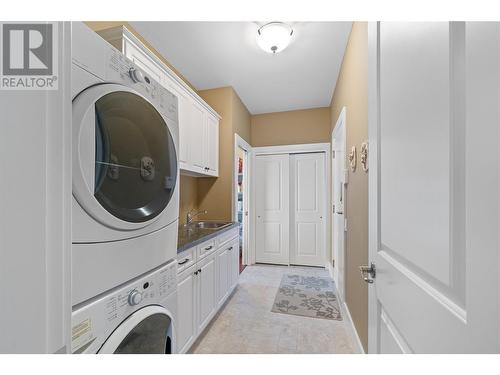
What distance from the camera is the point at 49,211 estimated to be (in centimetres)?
38

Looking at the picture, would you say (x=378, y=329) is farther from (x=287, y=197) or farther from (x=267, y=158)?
(x=267, y=158)

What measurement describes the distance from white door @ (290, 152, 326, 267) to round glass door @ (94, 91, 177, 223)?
9.34 ft

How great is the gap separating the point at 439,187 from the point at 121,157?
0.96 metres

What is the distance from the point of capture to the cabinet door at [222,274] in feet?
6.70

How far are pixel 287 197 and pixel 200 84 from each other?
2.20m

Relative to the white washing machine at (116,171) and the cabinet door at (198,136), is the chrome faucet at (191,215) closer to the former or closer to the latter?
the cabinet door at (198,136)

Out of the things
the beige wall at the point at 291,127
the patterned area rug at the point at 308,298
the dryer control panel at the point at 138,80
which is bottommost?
the patterned area rug at the point at 308,298

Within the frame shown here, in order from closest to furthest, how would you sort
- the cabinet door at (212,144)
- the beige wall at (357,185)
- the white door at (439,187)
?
the white door at (439,187), the beige wall at (357,185), the cabinet door at (212,144)

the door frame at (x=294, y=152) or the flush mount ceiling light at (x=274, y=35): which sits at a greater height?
the flush mount ceiling light at (x=274, y=35)

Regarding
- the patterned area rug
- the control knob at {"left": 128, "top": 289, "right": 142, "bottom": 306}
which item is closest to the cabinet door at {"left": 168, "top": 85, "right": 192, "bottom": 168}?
the control knob at {"left": 128, "top": 289, "right": 142, "bottom": 306}

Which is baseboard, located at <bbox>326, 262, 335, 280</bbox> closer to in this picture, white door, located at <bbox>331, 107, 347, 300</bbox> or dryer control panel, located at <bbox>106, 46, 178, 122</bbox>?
white door, located at <bbox>331, 107, 347, 300</bbox>

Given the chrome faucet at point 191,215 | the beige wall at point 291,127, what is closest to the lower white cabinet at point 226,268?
the chrome faucet at point 191,215

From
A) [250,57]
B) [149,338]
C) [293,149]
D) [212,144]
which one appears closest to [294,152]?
[293,149]
